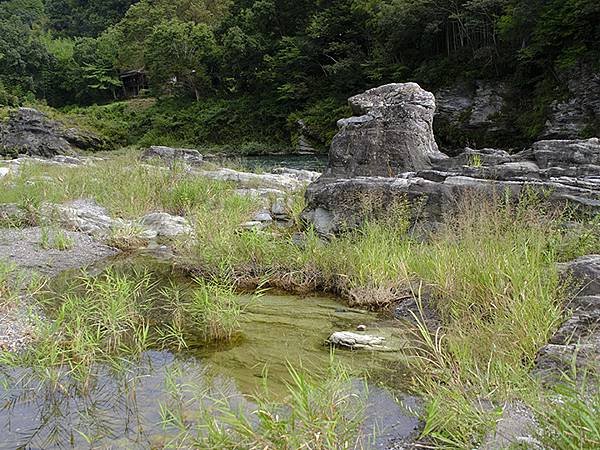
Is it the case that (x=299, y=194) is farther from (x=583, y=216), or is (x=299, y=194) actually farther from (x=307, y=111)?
(x=307, y=111)

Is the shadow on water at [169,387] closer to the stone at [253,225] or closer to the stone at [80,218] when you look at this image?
the stone at [253,225]

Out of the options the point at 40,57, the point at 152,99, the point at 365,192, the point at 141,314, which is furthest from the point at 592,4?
the point at 40,57

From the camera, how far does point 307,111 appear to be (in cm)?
3859

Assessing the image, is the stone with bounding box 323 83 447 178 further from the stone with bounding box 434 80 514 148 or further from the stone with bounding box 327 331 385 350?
the stone with bounding box 434 80 514 148

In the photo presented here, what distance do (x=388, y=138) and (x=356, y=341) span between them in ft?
21.7

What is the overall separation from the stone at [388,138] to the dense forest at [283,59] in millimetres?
16661

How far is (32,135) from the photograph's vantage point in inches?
1276

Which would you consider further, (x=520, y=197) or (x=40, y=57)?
(x=40, y=57)

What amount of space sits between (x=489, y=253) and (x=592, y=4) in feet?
74.2

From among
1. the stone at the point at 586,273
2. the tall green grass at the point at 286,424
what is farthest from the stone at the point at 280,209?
the tall green grass at the point at 286,424

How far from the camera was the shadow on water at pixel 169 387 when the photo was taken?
3375 millimetres

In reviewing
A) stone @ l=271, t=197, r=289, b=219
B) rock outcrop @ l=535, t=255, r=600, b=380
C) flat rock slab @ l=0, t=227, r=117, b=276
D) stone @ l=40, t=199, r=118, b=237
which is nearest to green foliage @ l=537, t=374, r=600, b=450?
rock outcrop @ l=535, t=255, r=600, b=380

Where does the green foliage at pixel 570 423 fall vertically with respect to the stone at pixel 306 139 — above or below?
above

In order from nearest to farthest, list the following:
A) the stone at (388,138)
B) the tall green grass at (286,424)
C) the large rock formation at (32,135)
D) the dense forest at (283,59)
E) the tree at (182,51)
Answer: the tall green grass at (286,424)
the stone at (388,138)
the dense forest at (283,59)
the large rock formation at (32,135)
the tree at (182,51)
